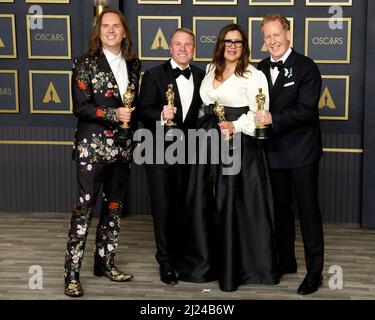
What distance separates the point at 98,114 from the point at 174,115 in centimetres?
53

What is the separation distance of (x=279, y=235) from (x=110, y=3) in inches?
103

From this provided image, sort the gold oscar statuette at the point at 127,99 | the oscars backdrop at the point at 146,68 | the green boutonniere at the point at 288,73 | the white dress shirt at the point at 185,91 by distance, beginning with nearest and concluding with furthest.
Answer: the gold oscar statuette at the point at 127,99, the green boutonniere at the point at 288,73, the white dress shirt at the point at 185,91, the oscars backdrop at the point at 146,68

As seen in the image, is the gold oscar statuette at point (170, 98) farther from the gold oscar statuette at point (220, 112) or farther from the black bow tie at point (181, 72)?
the gold oscar statuette at point (220, 112)

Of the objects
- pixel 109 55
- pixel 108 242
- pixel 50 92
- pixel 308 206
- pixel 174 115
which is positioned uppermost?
pixel 109 55

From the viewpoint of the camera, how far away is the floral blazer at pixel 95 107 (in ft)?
13.1

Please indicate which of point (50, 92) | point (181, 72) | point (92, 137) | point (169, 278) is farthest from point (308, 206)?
point (50, 92)

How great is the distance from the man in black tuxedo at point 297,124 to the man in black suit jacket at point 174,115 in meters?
0.48

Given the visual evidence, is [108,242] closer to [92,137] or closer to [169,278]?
[169,278]

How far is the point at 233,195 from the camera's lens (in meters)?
4.20

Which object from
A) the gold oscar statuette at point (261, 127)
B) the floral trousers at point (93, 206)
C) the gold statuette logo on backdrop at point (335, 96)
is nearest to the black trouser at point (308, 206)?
the gold oscar statuette at point (261, 127)

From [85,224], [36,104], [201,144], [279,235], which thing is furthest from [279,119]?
[36,104]

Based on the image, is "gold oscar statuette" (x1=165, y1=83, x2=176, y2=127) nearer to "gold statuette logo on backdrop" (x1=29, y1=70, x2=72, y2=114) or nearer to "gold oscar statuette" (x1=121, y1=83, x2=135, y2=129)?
"gold oscar statuette" (x1=121, y1=83, x2=135, y2=129)

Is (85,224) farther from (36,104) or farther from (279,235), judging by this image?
(36,104)

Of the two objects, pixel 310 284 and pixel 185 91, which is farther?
pixel 185 91
